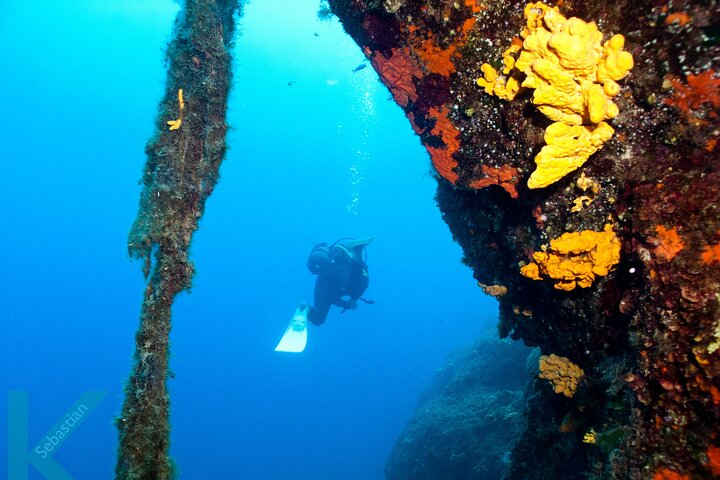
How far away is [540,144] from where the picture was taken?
249 cm

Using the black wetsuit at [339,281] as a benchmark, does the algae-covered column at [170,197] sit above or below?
below

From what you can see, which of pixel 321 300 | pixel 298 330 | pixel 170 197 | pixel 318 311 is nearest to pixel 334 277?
pixel 321 300

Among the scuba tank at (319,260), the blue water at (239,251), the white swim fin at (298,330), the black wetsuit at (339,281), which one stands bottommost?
the white swim fin at (298,330)

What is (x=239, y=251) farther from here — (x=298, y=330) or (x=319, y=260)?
(x=319, y=260)

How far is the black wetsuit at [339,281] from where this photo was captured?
12133 millimetres

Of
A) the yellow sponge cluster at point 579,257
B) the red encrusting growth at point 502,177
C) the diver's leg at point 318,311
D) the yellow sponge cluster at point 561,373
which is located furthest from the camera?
the diver's leg at point 318,311

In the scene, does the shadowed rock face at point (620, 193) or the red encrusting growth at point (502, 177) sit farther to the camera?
the red encrusting growth at point (502, 177)

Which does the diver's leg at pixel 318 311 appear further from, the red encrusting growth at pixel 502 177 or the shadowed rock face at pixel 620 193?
the red encrusting growth at pixel 502 177

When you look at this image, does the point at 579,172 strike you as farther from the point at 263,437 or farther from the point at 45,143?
the point at 45,143

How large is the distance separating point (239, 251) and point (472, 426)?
4108 inches

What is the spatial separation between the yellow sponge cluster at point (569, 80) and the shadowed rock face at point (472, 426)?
9111 mm

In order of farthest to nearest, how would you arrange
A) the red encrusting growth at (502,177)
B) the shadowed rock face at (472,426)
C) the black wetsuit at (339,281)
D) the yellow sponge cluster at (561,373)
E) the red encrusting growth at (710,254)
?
1. the black wetsuit at (339,281)
2. the shadowed rock face at (472,426)
3. the yellow sponge cluster at (561,373)
4. the red encrusting growth at (502,177)
5. the red encrusting growth at (710,254)

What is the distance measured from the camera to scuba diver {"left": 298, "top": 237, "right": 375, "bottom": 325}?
12141 mm

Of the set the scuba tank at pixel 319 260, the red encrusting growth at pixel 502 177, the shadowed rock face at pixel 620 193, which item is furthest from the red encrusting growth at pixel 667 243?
the scuba tank at pixel 319 260
